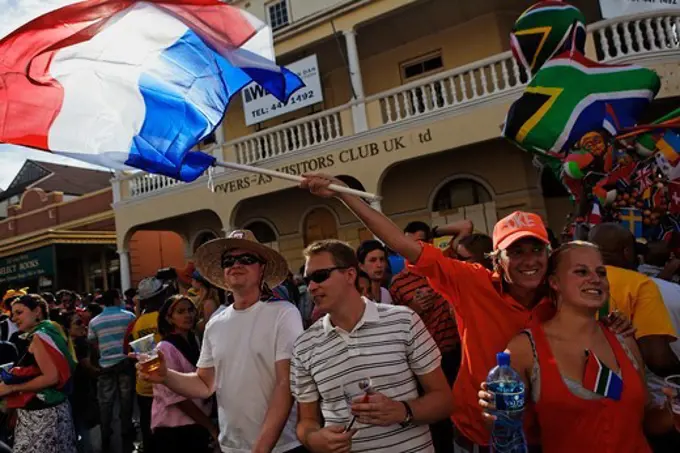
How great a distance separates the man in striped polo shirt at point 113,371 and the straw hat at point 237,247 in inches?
136

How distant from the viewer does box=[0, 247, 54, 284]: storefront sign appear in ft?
65.2

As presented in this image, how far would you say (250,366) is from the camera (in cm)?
269

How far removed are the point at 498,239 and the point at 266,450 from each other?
1.43 meters

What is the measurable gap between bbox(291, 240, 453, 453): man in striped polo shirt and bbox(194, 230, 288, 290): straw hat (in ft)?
2.22

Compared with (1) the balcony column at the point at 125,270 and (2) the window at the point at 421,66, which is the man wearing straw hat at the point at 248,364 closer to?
(2) the window at the point at 421,66

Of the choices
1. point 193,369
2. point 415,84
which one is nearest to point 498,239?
point 193,369

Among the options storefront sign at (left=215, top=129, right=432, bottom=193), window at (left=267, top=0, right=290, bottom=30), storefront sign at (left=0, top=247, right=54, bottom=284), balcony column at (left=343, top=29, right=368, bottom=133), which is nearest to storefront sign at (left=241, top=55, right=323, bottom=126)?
→ balcony column at (left=343, top=29, right=368, bottom=133)

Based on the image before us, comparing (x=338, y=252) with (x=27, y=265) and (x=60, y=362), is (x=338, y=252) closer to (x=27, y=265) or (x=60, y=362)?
(x=60, y=362)

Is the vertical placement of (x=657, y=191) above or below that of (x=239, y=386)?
above

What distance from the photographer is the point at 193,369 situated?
147 inches

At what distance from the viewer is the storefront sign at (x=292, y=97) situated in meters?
11.8

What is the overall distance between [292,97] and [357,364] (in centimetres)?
1034

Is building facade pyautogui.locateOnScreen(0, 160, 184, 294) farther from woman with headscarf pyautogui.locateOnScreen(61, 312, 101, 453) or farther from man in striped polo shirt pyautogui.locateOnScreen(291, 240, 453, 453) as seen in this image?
man in striped polo shirt pyautogui.locateOnScreen(291, 240, 453, 453)

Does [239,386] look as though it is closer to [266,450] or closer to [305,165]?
[266,450]
